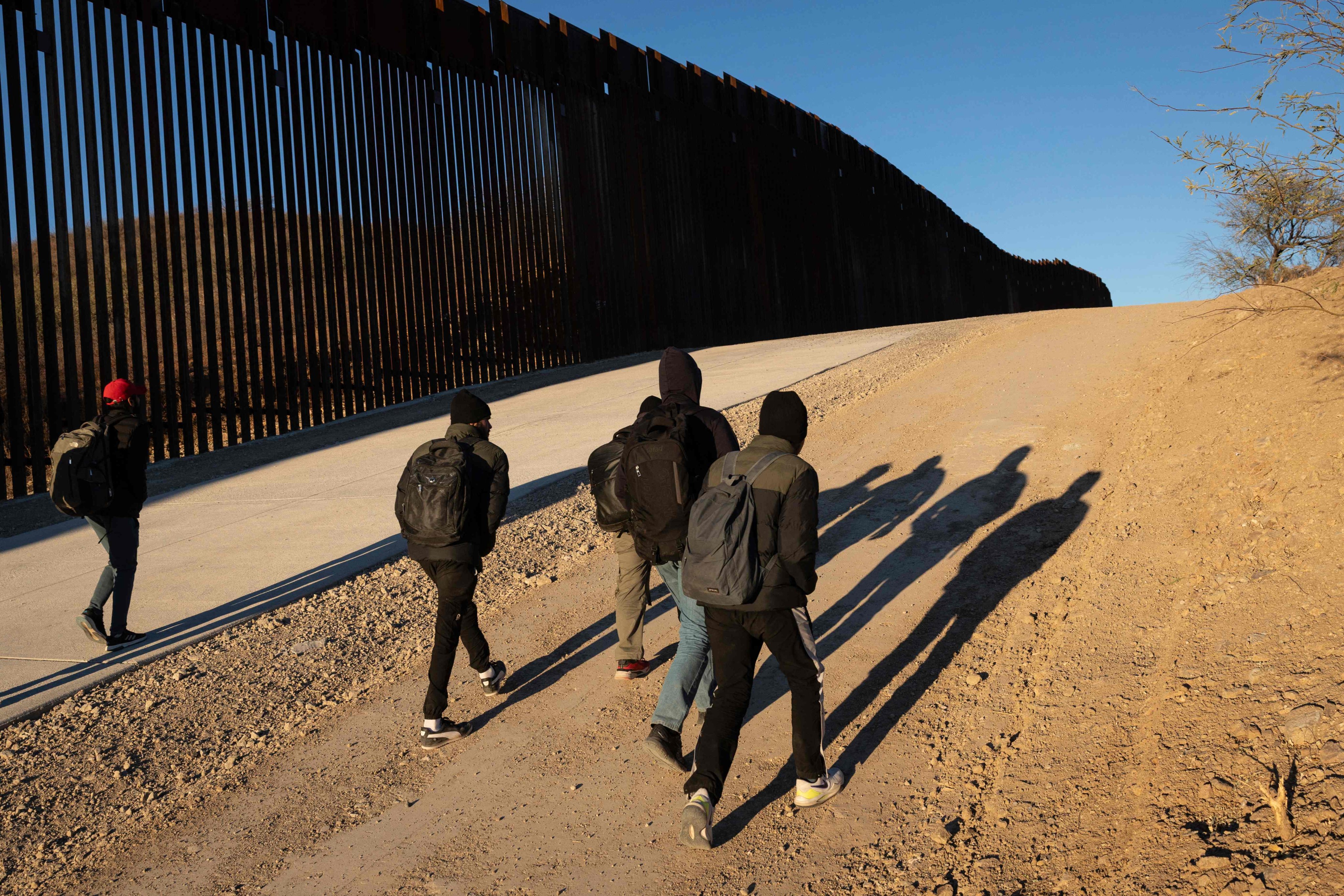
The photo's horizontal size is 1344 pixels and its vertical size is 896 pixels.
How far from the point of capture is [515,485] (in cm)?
869

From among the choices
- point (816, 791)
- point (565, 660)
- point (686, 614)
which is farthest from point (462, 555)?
point (816, 791)

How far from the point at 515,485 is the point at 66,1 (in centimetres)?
797

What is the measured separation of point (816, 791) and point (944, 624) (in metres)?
2.07

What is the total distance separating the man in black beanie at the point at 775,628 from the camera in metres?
3.49

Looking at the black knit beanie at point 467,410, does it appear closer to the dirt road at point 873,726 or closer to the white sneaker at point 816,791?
the dirt road at point 873,726

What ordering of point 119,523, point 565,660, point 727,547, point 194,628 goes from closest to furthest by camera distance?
point 727,547
point 565,660
point 119,523
point 194,628

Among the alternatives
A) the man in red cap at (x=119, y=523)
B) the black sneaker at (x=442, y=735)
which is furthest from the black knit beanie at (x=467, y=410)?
the man in red cap at (x=119, y=523)

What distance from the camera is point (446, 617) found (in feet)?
15.0

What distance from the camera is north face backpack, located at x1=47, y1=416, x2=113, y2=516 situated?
5.43 m

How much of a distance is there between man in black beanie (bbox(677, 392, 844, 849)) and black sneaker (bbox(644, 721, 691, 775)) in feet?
1.24

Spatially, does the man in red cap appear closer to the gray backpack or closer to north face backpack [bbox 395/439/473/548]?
north face backpack [bbox 395/439/473/548]

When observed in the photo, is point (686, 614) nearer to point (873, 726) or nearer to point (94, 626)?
point (873, 726)

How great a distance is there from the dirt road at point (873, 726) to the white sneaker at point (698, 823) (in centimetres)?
6

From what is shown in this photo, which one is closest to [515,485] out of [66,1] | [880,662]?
[880,662]
